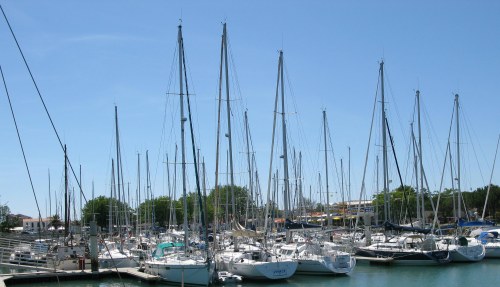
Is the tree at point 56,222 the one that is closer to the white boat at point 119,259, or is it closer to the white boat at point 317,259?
the white boat at point 119,259

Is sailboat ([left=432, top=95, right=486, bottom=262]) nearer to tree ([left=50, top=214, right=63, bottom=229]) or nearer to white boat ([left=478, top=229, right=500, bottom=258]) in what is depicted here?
white boat ([left=478, top=229, right=500, bottom=258])

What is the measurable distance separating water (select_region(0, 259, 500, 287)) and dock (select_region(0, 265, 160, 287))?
1.08 ft

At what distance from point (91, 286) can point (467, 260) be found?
30.6m

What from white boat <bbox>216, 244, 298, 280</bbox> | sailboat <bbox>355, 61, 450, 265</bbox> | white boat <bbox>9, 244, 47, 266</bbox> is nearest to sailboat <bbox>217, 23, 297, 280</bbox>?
white boat <bbox>216, 244, 298, 280</bbox>

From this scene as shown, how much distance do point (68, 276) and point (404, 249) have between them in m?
26.3

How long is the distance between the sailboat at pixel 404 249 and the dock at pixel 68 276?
2036 centimetres

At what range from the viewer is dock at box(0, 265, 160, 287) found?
37.2 metres

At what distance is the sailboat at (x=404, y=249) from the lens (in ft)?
156

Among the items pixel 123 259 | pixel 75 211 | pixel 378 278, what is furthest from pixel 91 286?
pixel 75 211

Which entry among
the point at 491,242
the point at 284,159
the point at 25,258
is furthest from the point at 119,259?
the point at 491,242

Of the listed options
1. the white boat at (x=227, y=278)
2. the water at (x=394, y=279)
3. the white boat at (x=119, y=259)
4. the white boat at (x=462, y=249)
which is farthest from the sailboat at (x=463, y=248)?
the white boat at (x=119, y=259)

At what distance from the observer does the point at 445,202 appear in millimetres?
116375

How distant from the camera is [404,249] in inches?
1928

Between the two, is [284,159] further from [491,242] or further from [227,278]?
[491,242]
